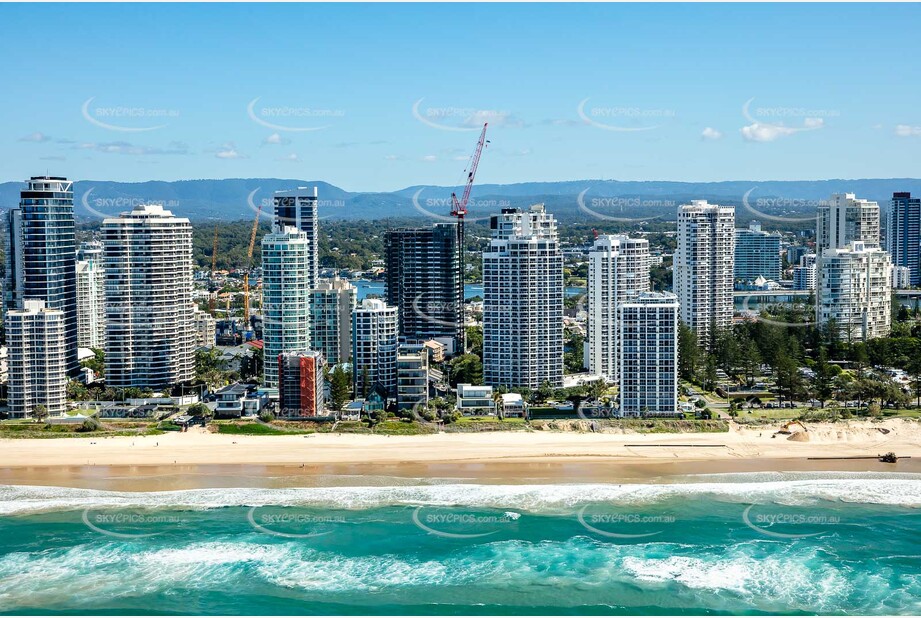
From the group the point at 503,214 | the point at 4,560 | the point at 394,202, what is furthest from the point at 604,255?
the point at 394,202

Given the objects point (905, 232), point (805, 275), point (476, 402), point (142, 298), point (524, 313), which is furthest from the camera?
point (905, 232)

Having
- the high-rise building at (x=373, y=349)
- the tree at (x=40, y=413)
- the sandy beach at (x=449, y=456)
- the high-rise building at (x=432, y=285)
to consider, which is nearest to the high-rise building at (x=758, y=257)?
the high-rise building at (x=432, y=285)

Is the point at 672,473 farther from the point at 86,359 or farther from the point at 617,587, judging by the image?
the point at 86,359
